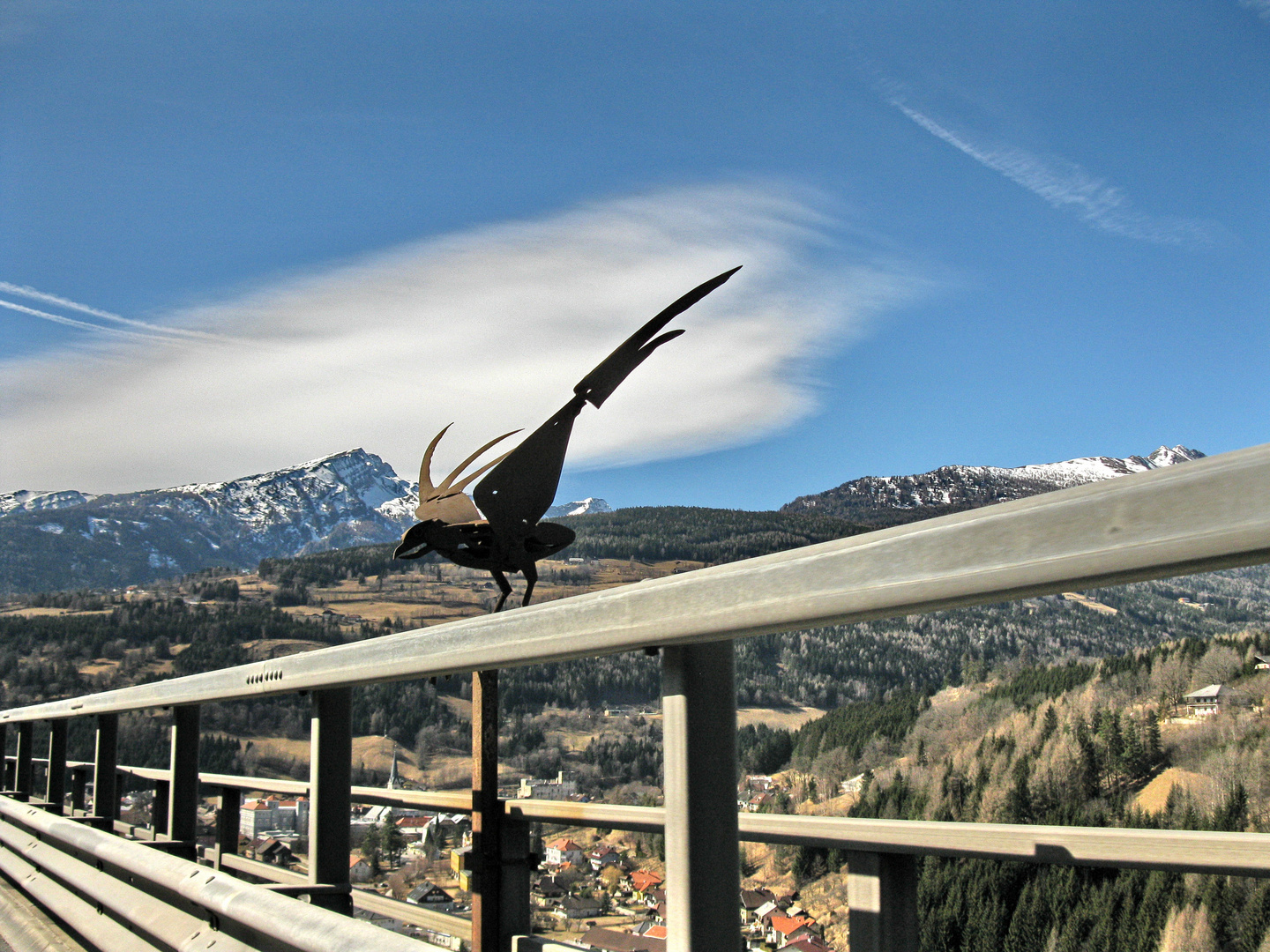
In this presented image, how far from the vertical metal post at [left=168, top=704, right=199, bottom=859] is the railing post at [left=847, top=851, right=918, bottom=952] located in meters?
2.23

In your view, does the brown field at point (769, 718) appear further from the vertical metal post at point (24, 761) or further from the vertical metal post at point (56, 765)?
the vertical metal post at point (24, 761)

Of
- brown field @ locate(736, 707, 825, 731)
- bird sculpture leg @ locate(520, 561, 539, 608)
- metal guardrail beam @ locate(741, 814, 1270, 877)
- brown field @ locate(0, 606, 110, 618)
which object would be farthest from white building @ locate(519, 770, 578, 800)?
brown field @ locate(0, 606, 110, 618)

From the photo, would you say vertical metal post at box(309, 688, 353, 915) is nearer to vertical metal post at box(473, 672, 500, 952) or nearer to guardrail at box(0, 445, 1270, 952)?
guardrail at box(0, 445, 1270, 952)

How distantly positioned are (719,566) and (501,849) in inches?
75.4

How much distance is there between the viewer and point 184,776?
3.14m

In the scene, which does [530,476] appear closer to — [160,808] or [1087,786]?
[160,808]

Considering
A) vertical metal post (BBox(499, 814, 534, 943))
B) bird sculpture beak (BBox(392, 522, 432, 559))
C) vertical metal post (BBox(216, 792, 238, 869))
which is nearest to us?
vertical metal post (BBox(499, 814, 534, 943))

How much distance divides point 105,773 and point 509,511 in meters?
1.87

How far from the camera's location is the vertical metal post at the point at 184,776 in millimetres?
3080

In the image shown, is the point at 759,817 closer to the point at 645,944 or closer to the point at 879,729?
the point at 645,944

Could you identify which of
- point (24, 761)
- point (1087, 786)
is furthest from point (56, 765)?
point (1087, 786)

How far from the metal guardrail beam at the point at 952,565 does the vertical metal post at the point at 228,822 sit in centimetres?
271

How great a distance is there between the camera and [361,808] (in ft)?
13.4

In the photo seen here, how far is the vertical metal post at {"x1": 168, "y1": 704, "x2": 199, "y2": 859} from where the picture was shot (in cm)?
308
